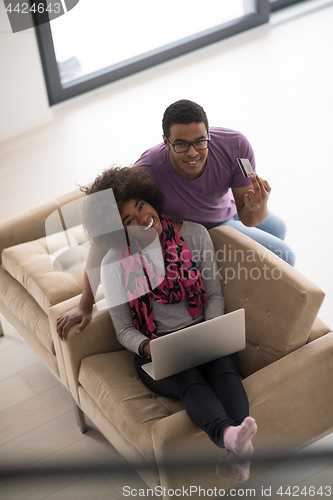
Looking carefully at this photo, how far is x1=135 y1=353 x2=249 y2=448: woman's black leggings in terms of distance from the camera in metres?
1.35

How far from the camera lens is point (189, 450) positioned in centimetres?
137

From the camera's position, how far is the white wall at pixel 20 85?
14.6 feet

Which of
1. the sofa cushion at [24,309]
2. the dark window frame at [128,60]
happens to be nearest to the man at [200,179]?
the sofa cushion at [24,309]

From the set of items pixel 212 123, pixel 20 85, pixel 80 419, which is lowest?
pixel 80 419

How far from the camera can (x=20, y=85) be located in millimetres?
4566

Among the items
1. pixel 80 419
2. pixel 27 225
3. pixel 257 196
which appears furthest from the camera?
pixel 27 225

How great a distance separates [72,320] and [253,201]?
73 centimetres

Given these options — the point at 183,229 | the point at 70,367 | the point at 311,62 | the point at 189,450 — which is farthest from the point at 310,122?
the point at 189,450

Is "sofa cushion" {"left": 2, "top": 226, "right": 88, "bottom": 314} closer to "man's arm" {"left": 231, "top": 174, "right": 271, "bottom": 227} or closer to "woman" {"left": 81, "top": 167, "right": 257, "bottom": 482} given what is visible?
"woman" {"left": 81, "top": 167, "right": 257, "bottom": 482}

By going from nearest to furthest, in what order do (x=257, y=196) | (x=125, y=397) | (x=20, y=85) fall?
(x=125, y=397), (x=257, y=196), (x=20, y=85)

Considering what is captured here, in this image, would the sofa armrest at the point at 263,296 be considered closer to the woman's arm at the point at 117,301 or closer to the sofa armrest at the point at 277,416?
the sofa armrest at the point at 277,416

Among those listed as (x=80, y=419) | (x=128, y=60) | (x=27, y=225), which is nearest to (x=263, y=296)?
(x=80, y=419)

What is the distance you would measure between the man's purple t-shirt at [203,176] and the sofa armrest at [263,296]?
0.17 m

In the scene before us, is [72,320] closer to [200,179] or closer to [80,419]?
[80,419]
